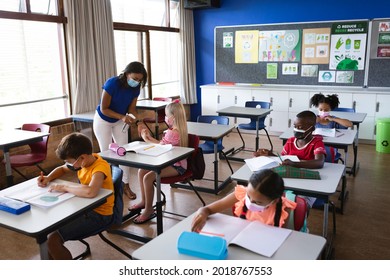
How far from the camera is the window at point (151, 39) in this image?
6.12 metres

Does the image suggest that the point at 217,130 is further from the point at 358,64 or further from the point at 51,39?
the point at 358,64

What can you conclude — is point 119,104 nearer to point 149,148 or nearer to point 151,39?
point 149,148

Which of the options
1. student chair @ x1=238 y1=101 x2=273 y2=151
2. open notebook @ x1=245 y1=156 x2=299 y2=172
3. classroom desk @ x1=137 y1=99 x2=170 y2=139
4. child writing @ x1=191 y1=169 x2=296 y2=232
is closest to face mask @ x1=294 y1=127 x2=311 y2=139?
open notebook @ x1=245 y1=156 x2=299 y2=172

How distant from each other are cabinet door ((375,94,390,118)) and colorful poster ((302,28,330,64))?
1.12 metres

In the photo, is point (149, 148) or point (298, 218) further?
point (149, 148)

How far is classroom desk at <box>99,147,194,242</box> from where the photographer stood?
267 centimetres

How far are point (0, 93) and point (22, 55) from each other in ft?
1.85

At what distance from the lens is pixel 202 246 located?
1380 millimetres

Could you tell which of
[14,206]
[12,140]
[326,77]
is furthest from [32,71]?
[326,77]

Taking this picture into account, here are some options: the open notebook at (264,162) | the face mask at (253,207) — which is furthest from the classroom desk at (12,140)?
the face mask at (253,207)

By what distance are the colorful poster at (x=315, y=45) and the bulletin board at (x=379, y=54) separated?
71cm

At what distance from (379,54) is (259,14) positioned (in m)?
2.25

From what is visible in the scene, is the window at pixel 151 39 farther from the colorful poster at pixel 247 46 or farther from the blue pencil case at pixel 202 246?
the blue pencil case at pixel 202 246
